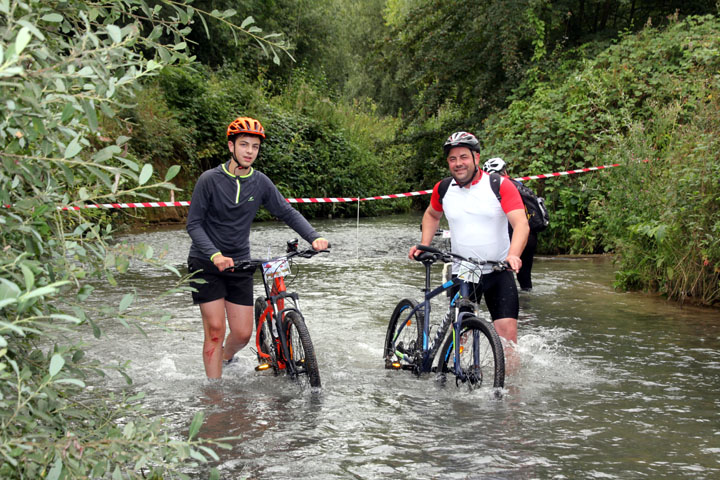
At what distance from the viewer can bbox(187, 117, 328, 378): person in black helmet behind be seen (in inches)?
249

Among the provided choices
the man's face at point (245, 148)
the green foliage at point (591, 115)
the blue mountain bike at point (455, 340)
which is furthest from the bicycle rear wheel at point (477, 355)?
the green foliage at point (591, 115)

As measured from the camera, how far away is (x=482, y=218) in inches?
257

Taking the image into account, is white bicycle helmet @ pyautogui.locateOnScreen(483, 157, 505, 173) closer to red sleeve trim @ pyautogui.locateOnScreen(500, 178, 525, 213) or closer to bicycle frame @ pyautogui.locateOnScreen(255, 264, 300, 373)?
red sleeve trim @ pyautogui.locateOnScreen(500, 178, 525, 213)

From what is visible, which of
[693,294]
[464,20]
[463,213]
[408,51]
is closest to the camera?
[463,213]

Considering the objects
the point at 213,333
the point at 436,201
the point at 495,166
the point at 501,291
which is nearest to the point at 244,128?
the point at 213,333

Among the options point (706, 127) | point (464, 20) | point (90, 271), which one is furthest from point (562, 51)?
point (90, 271)

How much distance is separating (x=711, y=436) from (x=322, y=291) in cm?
704

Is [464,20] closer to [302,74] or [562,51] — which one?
[562,51]

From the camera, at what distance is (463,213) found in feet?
21.6

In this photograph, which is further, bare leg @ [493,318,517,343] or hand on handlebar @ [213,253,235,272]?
bare leg @ [493,318,517,343]

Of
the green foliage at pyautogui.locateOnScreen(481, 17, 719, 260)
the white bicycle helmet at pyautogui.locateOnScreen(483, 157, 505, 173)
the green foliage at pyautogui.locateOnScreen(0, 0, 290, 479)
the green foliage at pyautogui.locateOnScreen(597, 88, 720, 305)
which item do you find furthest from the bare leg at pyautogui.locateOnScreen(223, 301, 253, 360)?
the green foliage at pyautogui.locateOnScreen(481, 17, 719, 260)

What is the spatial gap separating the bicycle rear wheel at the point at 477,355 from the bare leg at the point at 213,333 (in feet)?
6.03

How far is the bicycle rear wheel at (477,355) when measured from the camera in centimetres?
597

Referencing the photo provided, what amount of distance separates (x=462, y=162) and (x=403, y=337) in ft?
5.64
